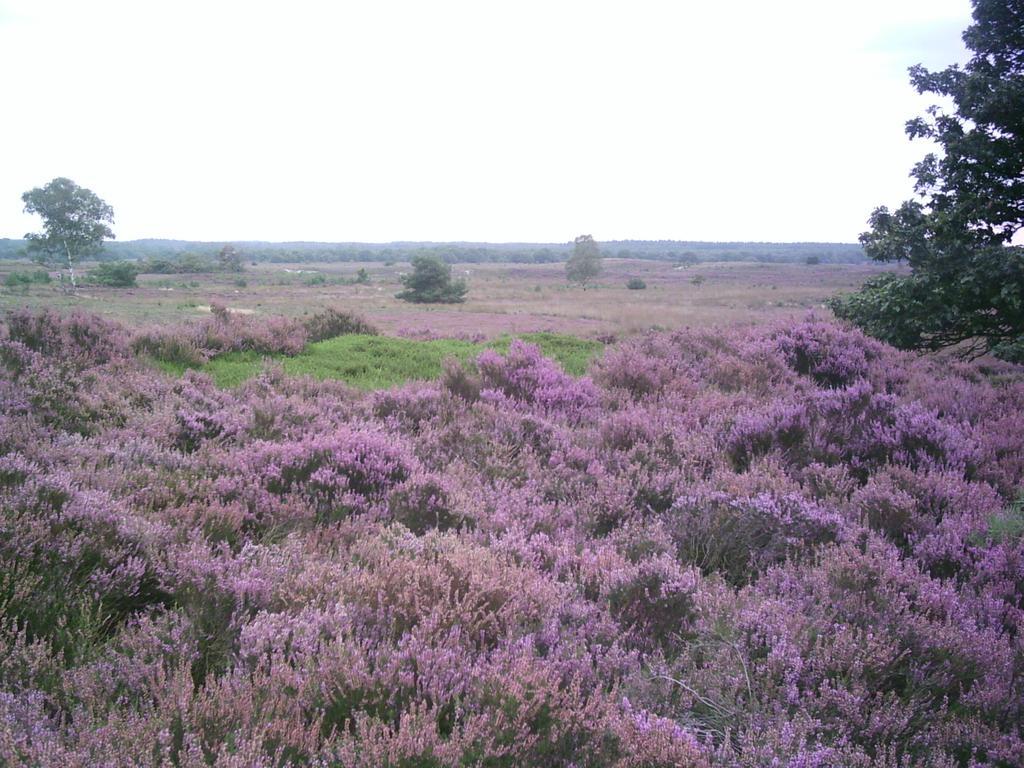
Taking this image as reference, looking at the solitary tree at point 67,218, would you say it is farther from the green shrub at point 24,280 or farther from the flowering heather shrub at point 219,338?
the flowering heather shrub at point 219,338

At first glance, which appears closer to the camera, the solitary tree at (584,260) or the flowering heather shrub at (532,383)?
the flowering heather shrub at (532,383)

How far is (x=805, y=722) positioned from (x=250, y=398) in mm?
6958

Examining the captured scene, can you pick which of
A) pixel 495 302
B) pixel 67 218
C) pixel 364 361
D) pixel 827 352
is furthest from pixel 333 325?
pixel 67 218

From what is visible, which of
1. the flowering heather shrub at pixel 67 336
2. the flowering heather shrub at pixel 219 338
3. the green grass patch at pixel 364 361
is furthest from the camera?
the flowering heather shrub at pixel 219 338

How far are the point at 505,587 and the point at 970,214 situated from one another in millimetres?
12370

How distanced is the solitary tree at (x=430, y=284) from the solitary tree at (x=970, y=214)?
129 feet

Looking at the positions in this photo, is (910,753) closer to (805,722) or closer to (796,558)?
(805,722)

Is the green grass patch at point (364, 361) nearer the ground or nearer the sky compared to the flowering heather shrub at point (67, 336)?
nearer the ground

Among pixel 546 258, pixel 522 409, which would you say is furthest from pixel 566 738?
pixel 546 258

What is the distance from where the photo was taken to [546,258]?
17325cm

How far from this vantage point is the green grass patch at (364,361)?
9.91m

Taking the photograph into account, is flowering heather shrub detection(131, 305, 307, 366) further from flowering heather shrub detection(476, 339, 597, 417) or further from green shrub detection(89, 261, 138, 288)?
green shrub detection(89, 261, 138, 288)

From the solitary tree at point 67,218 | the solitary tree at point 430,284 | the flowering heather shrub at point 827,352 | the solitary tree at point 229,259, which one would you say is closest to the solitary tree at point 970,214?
the flowering heather shrub at point 827,352

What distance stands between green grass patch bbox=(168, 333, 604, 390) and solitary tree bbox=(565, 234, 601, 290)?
6867 centimetres
